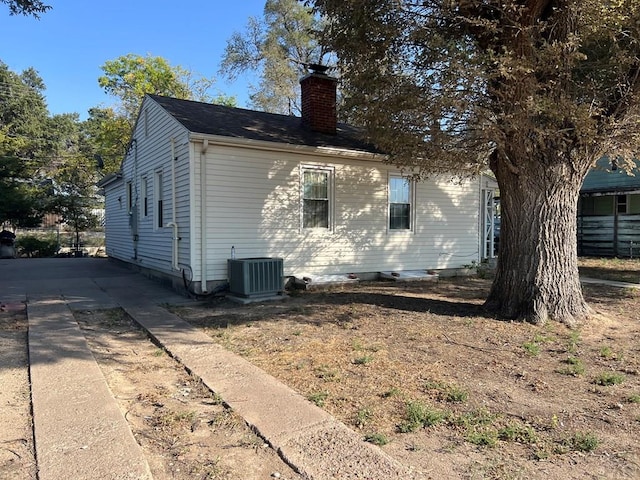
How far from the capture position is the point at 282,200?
32.3 feet

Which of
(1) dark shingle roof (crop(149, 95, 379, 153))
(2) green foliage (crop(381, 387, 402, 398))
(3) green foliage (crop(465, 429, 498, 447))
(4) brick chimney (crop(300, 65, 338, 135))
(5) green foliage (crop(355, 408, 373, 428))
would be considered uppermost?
(4) brick chimney (crop(300, 65, 338, 135))

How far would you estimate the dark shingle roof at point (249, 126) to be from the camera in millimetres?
9352

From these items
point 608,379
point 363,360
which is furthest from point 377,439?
point 608,379

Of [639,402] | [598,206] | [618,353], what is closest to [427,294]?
[618,353]

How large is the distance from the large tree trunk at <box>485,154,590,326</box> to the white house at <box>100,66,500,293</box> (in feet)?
13.1

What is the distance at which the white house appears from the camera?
8984mm

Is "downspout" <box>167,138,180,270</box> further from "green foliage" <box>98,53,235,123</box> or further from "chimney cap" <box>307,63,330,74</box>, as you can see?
"green foliage" <box>98,53,235,123</box>

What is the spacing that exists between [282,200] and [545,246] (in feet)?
17.4

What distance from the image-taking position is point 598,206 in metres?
20.4

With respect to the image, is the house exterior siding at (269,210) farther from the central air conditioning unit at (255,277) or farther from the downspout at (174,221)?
the central air conditioning unit at (255,277)

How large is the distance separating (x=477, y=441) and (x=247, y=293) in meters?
5.90

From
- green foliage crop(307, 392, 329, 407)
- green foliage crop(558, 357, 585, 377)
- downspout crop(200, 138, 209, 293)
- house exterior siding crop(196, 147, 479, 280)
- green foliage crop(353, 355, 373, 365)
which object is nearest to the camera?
green foliage crop(307, 392, 329, 407)

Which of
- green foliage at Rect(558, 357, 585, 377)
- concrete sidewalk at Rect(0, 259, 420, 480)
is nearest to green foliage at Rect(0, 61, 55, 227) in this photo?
concrete sidewalk at Rect(0, 259, 420, 480)

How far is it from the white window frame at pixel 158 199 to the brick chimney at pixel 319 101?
3902 millimetres
